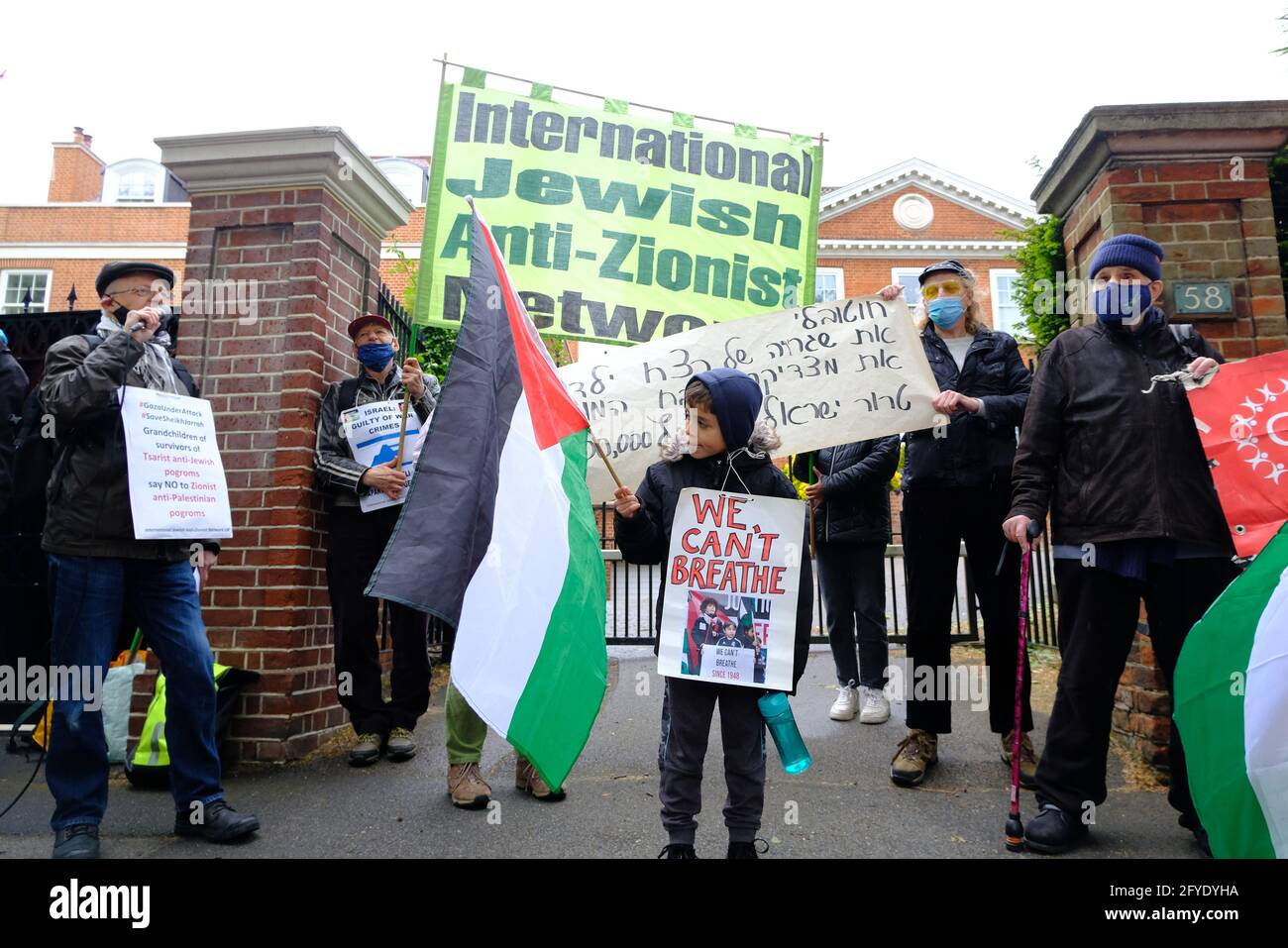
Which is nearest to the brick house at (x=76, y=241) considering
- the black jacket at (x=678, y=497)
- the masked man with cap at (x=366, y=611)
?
the masked man with cap at (x=366, y=611)

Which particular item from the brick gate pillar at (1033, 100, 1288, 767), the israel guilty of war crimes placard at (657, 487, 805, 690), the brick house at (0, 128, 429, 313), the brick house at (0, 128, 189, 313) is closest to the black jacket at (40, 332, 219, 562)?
the israel guilty of war crimes placard at (657, 487, 805, 690)

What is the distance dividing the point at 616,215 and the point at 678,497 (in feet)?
6.90

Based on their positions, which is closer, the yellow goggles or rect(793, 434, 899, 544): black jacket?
the yellow goggles

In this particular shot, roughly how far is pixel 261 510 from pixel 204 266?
1.39m

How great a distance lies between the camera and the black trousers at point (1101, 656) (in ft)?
9.87

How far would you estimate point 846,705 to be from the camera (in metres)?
4.78

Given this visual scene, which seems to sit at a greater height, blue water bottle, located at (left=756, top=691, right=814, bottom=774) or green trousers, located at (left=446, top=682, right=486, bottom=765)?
blue water bottle, located at (left=756, top=691, right=814, bottom=774)

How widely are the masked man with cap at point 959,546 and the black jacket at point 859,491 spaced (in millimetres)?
687

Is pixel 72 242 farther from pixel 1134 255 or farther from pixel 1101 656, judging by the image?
pixel 1101 656

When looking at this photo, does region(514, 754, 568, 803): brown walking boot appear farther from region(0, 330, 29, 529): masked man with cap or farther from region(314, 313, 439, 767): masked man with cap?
region(0, 330, 29, 529): masked man with cap

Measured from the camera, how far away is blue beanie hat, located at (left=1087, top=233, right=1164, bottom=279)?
10.6 ft

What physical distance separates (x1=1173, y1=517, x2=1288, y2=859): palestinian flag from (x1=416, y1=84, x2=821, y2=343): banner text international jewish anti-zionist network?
8.72 feet

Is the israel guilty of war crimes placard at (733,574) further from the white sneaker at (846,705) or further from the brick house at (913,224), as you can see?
the brick house at (913,224)

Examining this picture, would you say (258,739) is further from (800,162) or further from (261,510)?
(800,162)
